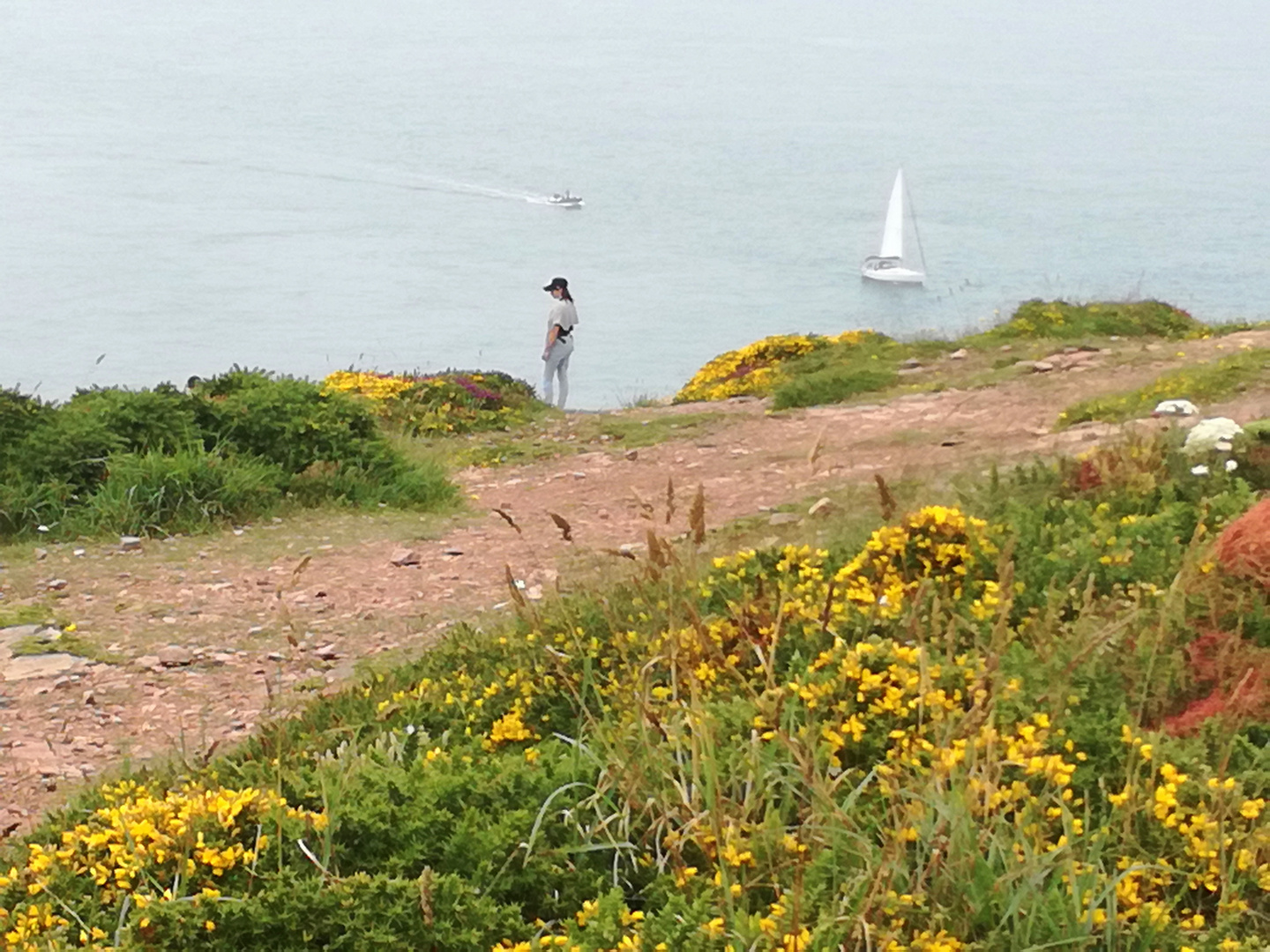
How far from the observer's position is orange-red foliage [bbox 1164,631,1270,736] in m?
3.99

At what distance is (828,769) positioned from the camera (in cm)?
357

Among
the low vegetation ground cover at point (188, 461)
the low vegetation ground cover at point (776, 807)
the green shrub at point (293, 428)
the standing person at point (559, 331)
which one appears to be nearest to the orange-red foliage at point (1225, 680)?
the low vegetation ground cover at point (776, 807)

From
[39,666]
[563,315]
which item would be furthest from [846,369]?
[39,666]

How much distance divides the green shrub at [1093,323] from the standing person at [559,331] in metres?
→ 5.57

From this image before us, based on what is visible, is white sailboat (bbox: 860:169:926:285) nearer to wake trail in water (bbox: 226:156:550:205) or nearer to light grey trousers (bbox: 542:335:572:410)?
wake trail in water (bbox: 226:156:550:205)

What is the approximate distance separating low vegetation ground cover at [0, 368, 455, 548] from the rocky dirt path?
0.48 m

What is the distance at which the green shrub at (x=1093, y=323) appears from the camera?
18750 millimetres

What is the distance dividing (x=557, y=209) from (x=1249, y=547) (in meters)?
59.3

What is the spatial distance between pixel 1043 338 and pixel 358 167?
57.5 m

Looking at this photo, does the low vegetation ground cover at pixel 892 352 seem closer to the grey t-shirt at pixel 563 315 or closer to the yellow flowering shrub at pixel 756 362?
the yellow flowering shrub at pixel 756 362

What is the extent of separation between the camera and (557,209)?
62.5 m

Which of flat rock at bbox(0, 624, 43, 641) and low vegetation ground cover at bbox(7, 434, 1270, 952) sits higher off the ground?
low vegetation ground cover at bbox(7, 434, 1270, 952)

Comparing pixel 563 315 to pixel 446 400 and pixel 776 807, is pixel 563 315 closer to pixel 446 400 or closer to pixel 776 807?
pixel 446 400

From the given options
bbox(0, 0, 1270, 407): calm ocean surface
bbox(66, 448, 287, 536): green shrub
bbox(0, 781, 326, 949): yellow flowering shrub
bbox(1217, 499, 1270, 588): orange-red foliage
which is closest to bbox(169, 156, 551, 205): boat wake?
bbox(0, 0, 1270, 407): calm ocean surface
